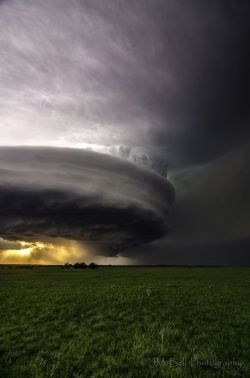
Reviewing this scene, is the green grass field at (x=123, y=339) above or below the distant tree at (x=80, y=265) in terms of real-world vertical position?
below

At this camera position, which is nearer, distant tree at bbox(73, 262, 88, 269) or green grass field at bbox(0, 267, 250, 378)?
green grass field at bbox(0, 267, 250, 378)

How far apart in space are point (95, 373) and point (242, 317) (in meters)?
12.0

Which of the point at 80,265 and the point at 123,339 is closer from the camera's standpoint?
the point at 123,339

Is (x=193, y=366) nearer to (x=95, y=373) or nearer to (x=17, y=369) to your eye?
(x=95, y=373)

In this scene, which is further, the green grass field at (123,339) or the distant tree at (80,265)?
the distant tree at (80,265)

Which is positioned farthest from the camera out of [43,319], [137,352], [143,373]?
[43,319]

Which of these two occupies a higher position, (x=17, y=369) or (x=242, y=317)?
(x=242, y=317)

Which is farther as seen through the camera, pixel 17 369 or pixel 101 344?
pixel 101 344

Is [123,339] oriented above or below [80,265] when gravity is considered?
below

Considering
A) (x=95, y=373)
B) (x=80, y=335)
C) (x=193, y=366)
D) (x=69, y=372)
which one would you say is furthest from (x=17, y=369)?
(x=193, y=366)

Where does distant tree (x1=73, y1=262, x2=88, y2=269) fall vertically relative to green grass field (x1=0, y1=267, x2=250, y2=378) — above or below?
above

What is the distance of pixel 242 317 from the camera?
17.7 meters

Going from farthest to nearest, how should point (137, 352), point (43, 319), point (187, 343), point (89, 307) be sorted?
point (89, 307) → point (43, 319) → point (187, 343) → point (137, 352)

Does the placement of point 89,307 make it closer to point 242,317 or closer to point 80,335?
point 80,335
